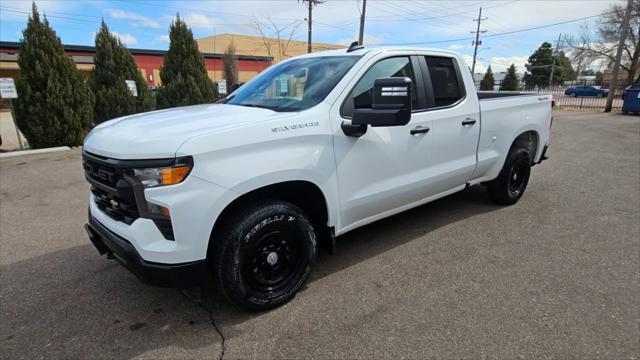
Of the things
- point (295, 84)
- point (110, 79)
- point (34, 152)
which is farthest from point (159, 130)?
point (110, 79)

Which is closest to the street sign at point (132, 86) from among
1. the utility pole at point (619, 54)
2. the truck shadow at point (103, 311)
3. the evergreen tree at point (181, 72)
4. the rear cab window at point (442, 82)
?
the evergreen tree at point (181, 72)

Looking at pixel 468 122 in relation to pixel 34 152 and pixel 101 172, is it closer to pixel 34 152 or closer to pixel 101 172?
pixel 101 172

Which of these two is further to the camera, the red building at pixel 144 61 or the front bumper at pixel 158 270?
the red building at pixel 144 61

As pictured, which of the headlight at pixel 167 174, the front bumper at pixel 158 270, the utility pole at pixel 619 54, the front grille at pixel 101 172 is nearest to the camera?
the headlight at pixel 167 174

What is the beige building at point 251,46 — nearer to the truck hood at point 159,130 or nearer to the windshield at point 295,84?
the windshield at point 295,84

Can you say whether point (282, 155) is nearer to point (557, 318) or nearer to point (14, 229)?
point (557, 318)

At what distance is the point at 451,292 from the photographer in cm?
304

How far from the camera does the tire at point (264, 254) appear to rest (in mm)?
2512

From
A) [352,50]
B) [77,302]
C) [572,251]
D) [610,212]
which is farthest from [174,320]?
[610,212]

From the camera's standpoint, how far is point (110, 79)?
507 inches

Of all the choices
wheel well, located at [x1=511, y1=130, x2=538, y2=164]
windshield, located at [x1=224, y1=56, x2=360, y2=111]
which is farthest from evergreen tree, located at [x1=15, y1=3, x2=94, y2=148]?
wheel well, located at [x1=511, y1=130, x2=538, y2=164]

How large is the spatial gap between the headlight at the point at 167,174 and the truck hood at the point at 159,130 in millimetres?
71

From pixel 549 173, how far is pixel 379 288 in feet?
17.3

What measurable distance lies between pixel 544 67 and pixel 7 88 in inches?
3405
